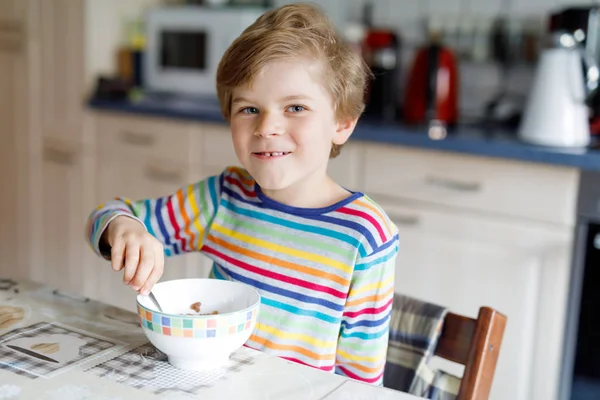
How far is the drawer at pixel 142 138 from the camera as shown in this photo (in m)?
2.51

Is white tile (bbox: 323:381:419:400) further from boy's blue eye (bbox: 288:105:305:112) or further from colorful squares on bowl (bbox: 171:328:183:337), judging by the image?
boy's blue eye (bbox: 288:105:305:112)

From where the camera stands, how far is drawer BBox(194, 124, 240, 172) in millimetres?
2395

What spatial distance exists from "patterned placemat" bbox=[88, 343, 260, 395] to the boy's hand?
79mm

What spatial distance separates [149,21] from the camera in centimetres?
285

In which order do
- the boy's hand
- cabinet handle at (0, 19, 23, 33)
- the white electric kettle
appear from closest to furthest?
the boy's hand, the white electric kettle, cabinet handle at (0, 19, 23, 33)

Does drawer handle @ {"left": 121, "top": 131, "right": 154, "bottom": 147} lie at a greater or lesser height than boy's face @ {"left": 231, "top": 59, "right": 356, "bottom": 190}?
lesser

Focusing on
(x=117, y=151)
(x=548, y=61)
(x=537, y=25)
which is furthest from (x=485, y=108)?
(x=117, y=151)

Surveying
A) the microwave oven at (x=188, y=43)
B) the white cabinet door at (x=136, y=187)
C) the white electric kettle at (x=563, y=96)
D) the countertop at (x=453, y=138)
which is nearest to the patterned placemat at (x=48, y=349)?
the countertop at (x=453, y=138)

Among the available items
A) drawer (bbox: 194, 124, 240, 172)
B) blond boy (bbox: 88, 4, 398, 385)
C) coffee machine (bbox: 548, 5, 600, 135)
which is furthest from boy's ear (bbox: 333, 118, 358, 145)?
drawer (bbox: 194, 124, 240, 172)

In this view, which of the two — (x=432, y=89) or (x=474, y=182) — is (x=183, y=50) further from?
(x=474, y=182)

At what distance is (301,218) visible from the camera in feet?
3.53

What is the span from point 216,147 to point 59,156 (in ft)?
2.56

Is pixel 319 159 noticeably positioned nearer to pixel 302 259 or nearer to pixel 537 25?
pixel 302 259

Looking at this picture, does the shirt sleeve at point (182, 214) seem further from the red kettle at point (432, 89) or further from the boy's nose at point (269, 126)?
the red kettle at point (432, 89)
